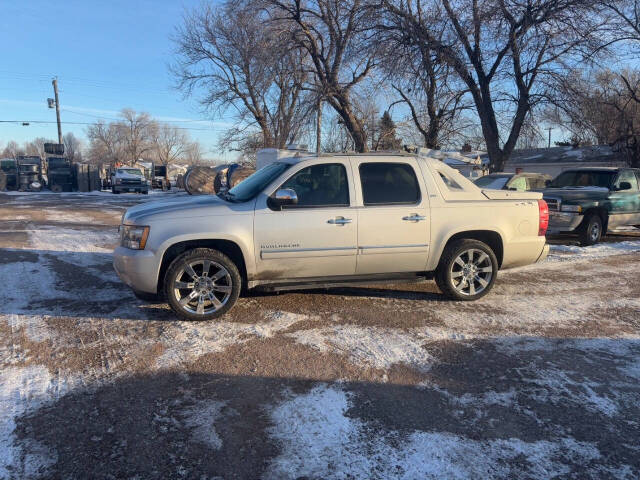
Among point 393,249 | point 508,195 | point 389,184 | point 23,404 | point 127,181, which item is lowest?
point 23,404

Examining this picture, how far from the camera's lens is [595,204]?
1024 cm

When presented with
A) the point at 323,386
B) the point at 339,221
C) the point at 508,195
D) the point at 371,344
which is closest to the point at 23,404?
the point at 323,386

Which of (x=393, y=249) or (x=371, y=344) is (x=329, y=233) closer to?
(x=393, y=249)

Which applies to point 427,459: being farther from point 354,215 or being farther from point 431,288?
point 431,288

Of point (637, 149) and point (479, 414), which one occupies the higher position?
point (637, 149)

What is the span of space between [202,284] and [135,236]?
0.85 m

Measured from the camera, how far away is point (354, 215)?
5.15 m

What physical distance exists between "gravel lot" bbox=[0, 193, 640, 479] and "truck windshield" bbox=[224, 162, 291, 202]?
129cm

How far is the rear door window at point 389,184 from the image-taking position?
5309 mm

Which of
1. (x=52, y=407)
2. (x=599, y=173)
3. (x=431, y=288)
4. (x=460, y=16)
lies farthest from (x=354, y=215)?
(x=460, y=16)

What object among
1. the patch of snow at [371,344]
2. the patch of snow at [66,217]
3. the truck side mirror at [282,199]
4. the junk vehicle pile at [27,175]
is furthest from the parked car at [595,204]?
the junk vehicle pile at [27,175]

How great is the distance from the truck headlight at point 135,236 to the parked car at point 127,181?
3142 cm

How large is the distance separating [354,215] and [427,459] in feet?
9.64

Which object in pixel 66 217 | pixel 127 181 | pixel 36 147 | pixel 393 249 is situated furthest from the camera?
pixel 36 147
